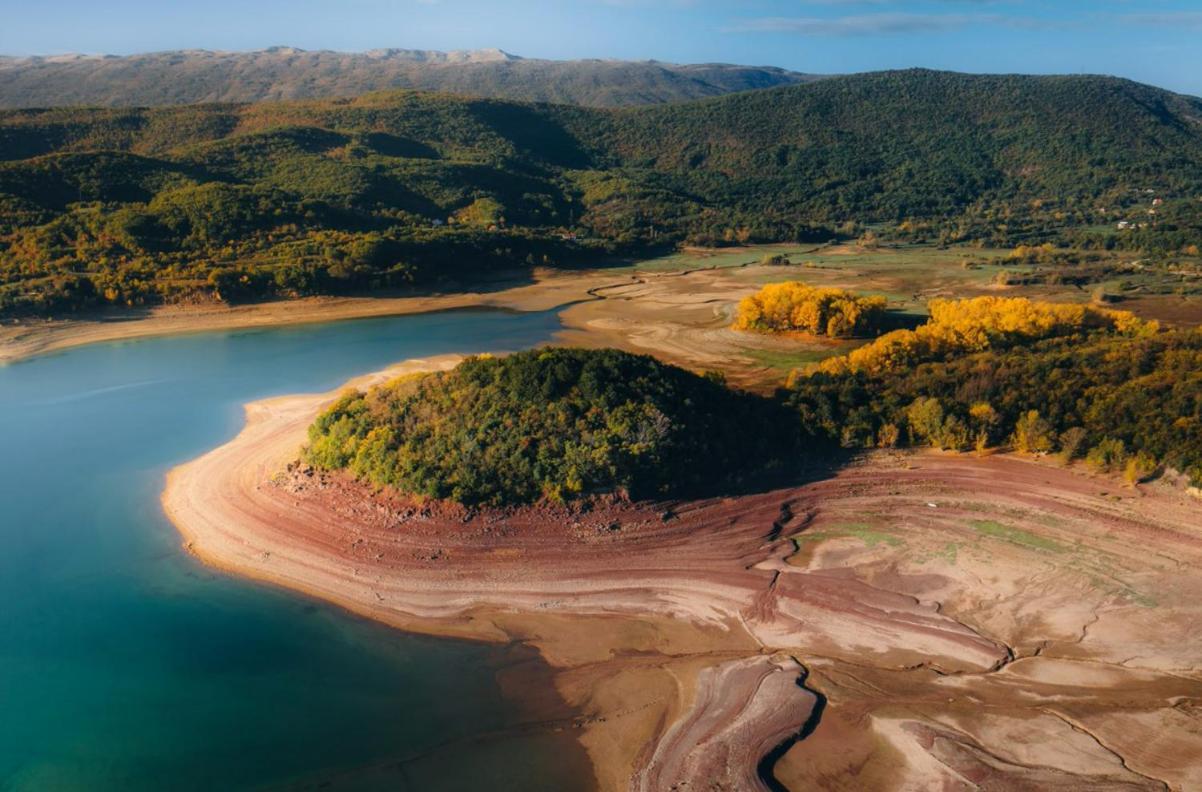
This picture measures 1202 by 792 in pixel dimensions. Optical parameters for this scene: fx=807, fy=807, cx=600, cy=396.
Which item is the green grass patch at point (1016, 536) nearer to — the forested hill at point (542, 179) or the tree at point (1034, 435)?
the tree at point (1034, 435)

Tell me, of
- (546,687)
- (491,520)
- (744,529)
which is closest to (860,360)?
(744,529)

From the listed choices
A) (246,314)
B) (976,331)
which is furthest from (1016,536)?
(246,314)

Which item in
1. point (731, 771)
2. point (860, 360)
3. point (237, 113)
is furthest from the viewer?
point (237, 113)

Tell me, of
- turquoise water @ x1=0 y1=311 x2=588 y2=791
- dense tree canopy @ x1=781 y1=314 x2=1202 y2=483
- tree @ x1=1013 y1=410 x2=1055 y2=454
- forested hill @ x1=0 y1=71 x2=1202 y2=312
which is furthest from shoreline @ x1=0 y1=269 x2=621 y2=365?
tree @ x1=1013 y1=410 x2=1055 y2=454

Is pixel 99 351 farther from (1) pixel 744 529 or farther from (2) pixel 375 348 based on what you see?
(1) pixel 744 529

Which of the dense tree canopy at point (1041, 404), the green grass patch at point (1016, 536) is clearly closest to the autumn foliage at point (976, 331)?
the dense tree canopy at point (1041, 404)

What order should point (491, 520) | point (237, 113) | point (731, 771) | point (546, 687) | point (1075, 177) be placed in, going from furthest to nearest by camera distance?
1. point (1075, 177)
2. point (237, 113)
3. point (491, 520)
4. point (546, 687)
5. point (731, 771)

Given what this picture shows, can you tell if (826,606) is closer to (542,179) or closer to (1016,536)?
(1016,536)

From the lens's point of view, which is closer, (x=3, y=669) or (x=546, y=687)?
(x=546, y=687)
